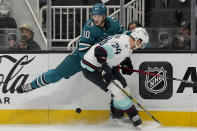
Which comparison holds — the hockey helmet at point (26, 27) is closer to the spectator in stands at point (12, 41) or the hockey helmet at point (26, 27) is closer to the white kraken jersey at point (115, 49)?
the spectator in stands at point (12, 41)

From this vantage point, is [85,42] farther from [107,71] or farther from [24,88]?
[24,88]

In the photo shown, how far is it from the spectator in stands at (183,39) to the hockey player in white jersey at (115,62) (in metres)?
0.38

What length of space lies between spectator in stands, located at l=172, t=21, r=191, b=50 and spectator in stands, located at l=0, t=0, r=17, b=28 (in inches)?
63.8

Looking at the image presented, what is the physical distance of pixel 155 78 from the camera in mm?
4301

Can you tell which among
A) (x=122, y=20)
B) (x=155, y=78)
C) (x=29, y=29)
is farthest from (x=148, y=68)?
(x=29, y=29)

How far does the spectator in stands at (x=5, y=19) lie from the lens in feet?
14.2

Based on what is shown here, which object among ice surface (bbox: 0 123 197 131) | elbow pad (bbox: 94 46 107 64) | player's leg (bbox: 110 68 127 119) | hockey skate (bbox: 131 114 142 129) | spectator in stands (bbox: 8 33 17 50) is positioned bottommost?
ice surface (bbox: 0 123 197 131)

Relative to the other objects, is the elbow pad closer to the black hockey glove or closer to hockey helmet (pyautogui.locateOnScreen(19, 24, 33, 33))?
the black hockey glove

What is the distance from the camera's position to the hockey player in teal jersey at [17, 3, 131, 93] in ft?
13.1

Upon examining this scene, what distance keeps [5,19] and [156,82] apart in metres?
1.65

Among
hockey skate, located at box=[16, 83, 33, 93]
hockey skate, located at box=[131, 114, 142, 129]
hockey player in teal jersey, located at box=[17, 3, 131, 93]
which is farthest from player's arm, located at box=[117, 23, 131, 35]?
hockey skate, located at box=[16, 83, 33, 93]

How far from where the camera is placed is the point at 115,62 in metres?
3.98

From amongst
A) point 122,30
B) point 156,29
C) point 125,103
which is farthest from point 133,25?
point 125,103

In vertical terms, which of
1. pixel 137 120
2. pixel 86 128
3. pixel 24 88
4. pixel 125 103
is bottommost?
pixel 86 128
